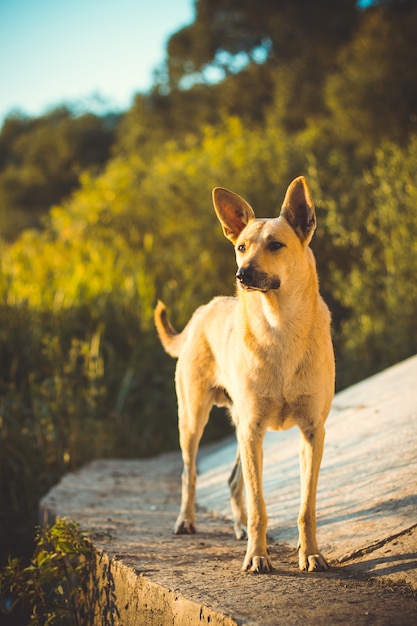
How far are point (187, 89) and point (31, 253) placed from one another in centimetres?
1907

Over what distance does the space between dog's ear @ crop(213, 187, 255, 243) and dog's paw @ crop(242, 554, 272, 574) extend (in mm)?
1744

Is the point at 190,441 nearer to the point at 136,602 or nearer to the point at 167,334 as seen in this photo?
the point at 167,334

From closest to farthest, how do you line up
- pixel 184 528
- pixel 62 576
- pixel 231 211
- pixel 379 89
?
pixel 231 211 < pixel 62 576 < pixel 184 528 < pixel 379 89

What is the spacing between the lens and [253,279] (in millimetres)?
3328

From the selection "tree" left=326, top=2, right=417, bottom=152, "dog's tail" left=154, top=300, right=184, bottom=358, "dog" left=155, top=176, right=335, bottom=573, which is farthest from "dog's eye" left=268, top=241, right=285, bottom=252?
"tree" left=326, top=2, right=417, bottom=152

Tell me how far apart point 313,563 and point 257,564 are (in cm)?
29

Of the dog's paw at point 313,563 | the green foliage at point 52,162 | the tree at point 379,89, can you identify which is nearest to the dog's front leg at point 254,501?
the dog's paw at point 313,563

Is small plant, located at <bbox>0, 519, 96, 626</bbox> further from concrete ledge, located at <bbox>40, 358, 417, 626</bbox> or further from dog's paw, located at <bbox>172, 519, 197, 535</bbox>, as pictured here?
dog's paw, located at <bbox>172, 519, 197, 535</bbox>

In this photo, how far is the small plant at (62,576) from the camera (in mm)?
3893

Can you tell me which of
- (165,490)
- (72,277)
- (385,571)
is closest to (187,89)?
(72,277)

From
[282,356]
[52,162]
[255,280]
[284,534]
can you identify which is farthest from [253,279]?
[52,162]

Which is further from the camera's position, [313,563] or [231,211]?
[231,211]

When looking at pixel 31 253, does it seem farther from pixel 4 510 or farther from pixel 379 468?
pixel 379 468

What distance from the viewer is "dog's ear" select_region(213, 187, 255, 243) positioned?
3873 millimetres
